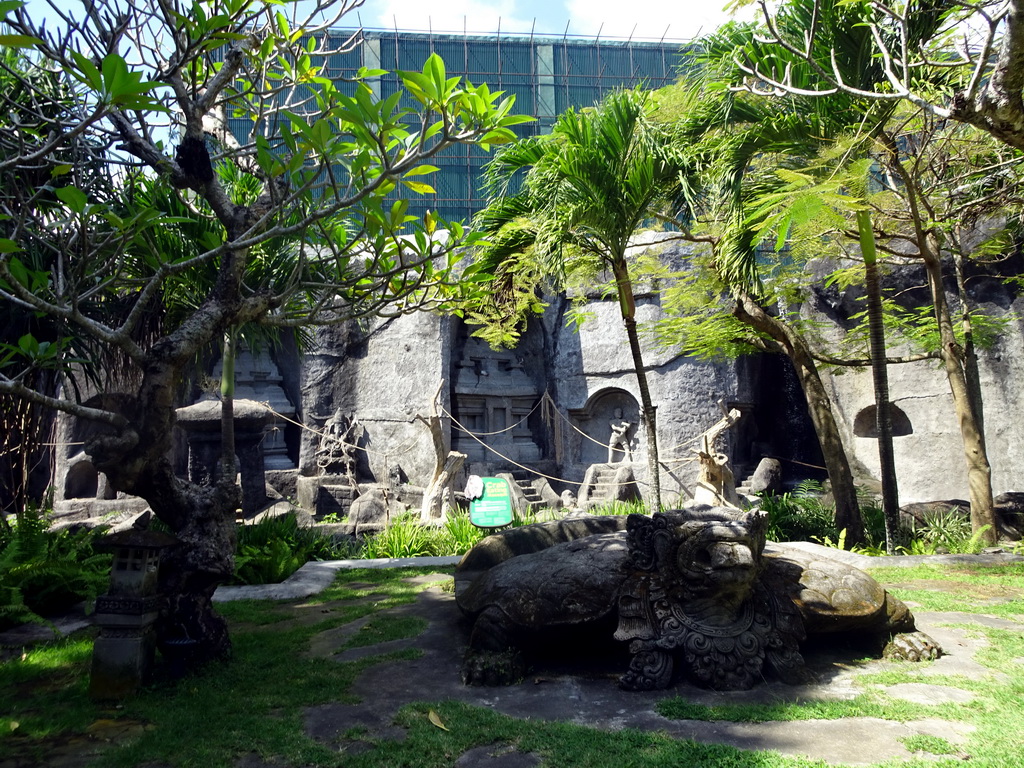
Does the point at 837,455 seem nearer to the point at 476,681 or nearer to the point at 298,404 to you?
the point at 476,681

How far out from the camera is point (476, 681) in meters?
3.96

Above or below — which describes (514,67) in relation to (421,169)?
above

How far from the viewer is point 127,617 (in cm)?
386

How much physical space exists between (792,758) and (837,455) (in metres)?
7.14

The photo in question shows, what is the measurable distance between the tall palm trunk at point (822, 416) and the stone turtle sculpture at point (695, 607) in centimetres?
507

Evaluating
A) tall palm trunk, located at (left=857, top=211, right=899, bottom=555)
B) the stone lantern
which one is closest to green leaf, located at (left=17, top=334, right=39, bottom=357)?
the stone lantern

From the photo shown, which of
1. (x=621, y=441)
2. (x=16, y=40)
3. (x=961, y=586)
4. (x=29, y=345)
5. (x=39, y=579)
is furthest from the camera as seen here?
(x=621, y=441)

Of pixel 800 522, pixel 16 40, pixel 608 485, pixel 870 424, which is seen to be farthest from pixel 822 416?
pixel 16 40

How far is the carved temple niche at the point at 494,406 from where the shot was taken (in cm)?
1878

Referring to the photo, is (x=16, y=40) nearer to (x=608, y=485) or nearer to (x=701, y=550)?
(x=701, y=550)

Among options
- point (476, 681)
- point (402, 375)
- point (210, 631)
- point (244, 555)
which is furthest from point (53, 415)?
point (476, 681)

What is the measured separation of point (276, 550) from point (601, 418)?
40.5ft

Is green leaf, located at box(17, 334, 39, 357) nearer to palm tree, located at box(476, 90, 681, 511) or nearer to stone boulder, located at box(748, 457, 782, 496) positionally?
palm tree, located at box(476, 90, 681, 511)

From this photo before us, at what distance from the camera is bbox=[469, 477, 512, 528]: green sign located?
27.7 ft
